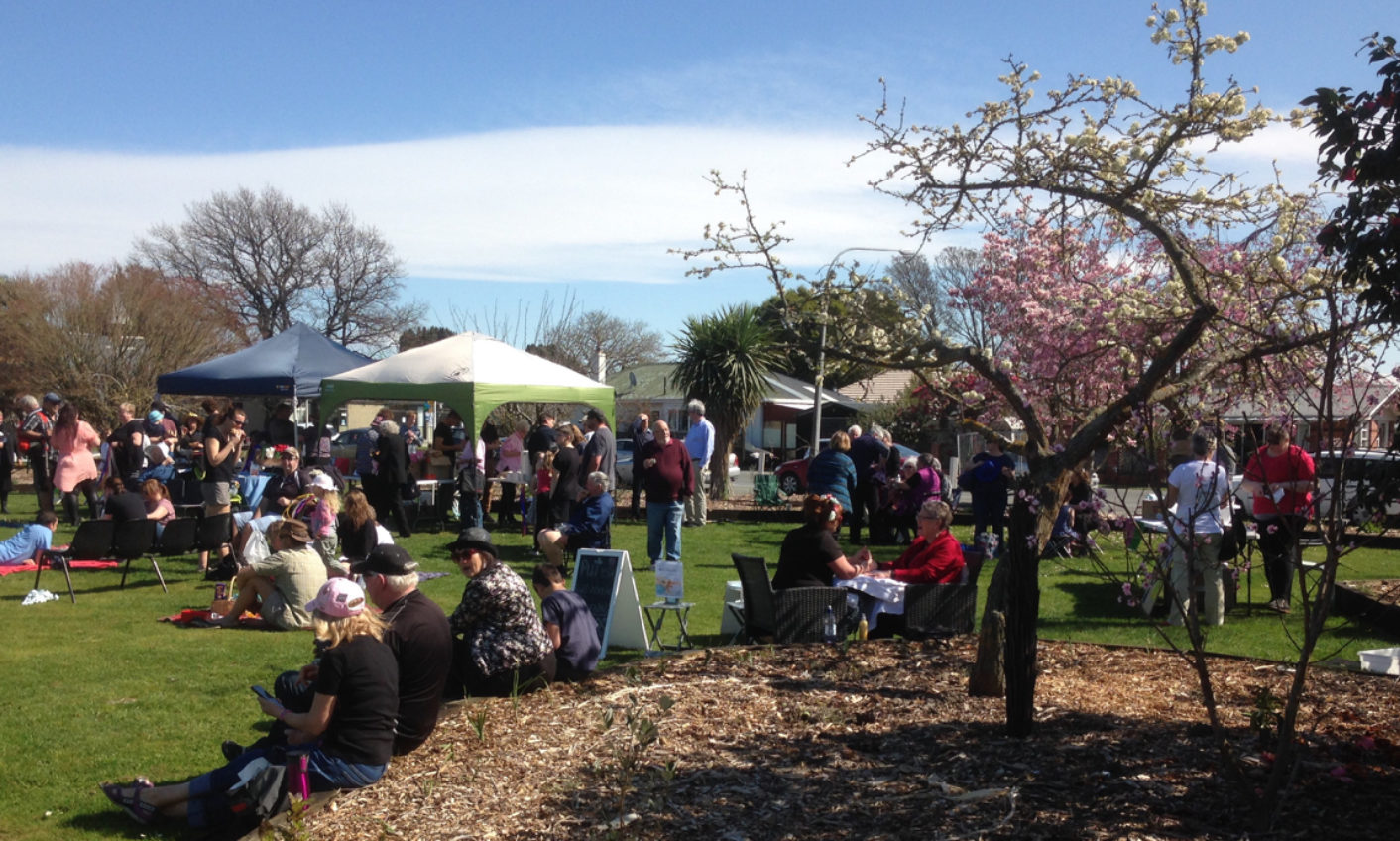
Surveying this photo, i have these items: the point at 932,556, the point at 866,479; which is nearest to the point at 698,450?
the point at 866,479

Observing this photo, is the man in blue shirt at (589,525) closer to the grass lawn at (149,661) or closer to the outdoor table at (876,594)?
the grass lawn at (149,661)

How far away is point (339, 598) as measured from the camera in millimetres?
4949

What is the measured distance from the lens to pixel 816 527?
8.27 m

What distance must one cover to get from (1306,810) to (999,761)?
1.19 meters

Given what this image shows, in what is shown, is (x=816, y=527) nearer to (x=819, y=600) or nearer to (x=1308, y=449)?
(x=819, y=600)

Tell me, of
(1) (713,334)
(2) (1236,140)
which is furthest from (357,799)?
(1) (713,334)

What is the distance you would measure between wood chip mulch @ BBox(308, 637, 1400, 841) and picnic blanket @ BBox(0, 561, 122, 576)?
787 centimetres

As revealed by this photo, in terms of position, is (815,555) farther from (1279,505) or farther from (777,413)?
(777,413)

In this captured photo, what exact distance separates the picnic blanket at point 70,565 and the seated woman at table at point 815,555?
7.86 metres

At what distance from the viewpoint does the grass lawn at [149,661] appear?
559 cm

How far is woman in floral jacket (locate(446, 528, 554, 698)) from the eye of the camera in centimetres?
636

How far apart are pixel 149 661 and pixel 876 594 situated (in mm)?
5172

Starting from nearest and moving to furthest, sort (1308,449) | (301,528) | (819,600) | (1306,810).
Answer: (1306,810)
(1308,449)
(819,600)
(301,528)

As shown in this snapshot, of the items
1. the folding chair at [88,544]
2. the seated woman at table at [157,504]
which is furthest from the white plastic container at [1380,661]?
the seated woman at table at [157,504]
